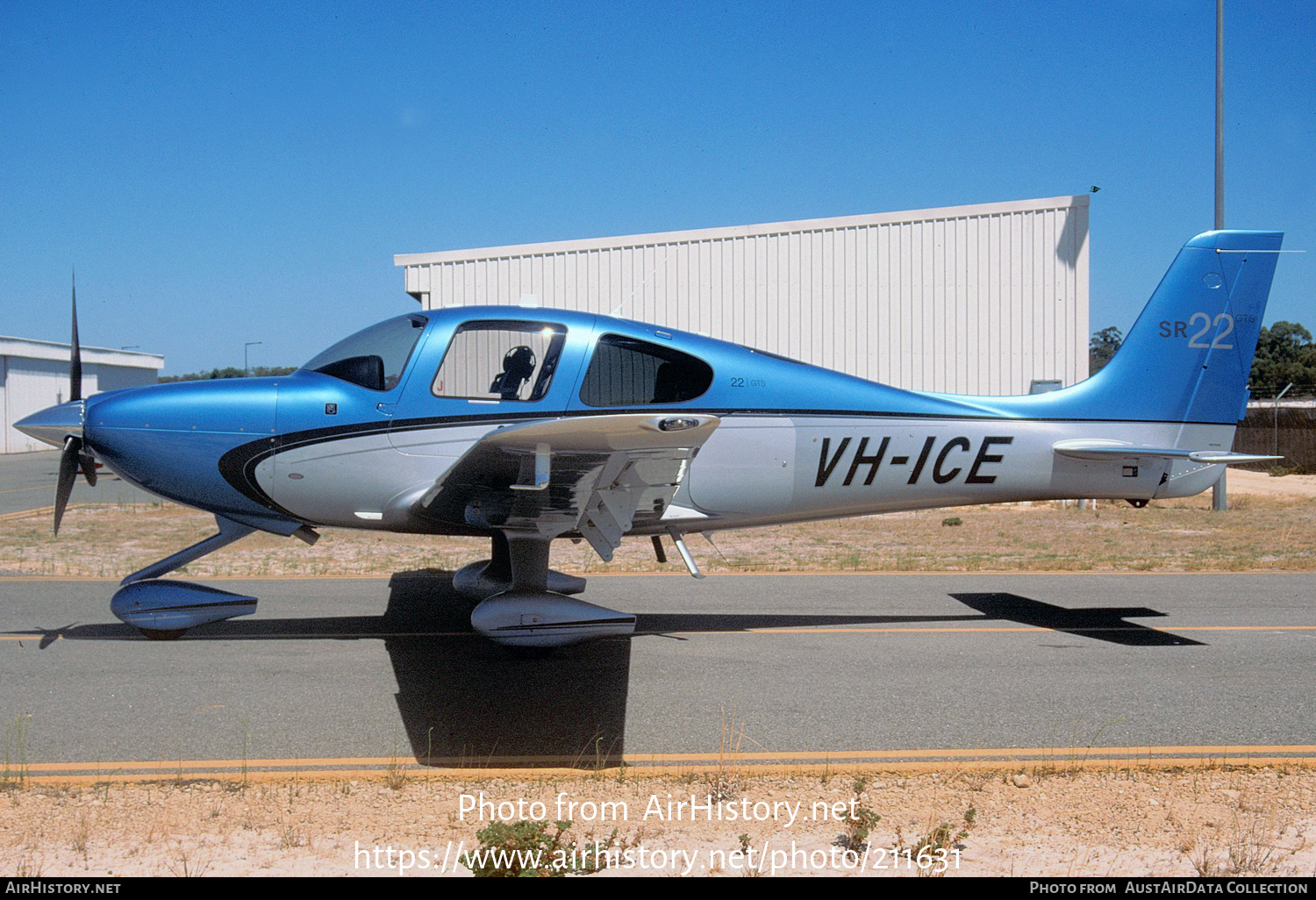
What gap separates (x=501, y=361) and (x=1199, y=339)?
5804mm

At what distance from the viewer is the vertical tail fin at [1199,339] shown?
24.5 ft

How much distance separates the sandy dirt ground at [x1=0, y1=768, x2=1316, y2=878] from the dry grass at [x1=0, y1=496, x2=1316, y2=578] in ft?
19.7

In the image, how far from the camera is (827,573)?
10.0 metres

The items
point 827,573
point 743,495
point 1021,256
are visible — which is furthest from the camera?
point 1021,256

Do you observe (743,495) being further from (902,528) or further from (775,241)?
(775,241)

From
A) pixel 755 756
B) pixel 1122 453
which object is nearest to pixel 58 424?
pixel 755 756

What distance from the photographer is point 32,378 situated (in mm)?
A: 45750

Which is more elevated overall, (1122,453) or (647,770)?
(1122,453)

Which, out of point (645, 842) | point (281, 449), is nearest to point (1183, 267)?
point (645, 842)

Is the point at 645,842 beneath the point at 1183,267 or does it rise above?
beneath

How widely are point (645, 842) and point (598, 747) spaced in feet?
3.34

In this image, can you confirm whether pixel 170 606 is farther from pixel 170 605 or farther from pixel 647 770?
pixel 647 770
